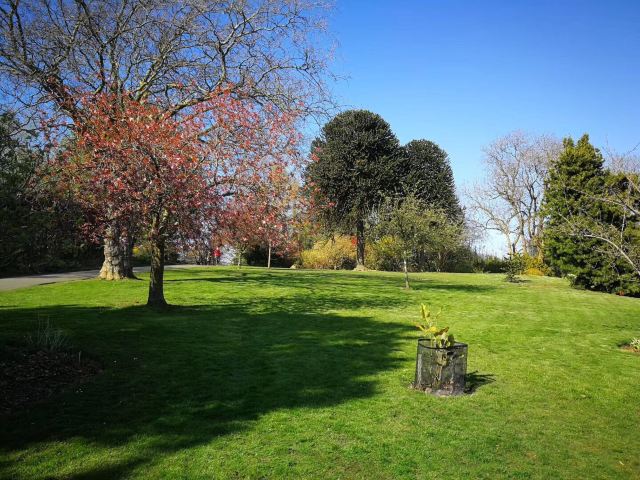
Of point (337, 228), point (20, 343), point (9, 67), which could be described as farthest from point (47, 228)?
point (337, 228)

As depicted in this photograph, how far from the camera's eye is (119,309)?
36.5 ft

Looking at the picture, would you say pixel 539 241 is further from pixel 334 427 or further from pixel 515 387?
pixel 334 427

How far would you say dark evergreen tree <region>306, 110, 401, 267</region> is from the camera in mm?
33125

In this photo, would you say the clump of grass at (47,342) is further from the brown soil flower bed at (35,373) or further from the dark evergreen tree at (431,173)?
the dark evergreen tree at (431,173)

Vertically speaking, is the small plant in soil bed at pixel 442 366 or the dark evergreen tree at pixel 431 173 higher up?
the dark evergreen tree at pixel 431 173

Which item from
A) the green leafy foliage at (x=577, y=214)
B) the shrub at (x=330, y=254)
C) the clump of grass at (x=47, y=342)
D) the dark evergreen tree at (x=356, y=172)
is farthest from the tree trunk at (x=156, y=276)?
the shrub at (x=330, y=254)

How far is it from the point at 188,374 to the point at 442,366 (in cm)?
375

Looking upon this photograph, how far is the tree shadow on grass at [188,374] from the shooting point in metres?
4.62

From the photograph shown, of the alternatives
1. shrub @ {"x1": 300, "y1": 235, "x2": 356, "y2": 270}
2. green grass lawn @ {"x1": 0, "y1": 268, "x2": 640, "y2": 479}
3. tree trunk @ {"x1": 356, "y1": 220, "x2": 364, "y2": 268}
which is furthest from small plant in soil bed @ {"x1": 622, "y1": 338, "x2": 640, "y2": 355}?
shrub @ {"x1": 300, "y1": 235, "x2": 356, "y2": 270}

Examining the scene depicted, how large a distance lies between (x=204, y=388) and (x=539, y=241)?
3805cm

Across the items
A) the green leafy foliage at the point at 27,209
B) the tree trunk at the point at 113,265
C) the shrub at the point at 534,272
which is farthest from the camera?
the shrub at the point at 534,272

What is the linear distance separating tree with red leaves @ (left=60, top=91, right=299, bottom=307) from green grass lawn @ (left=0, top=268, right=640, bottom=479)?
229 centimetres

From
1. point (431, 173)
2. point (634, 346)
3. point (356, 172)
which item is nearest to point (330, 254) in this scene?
point (356, 172)

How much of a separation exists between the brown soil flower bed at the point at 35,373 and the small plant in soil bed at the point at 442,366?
15.7 ft
